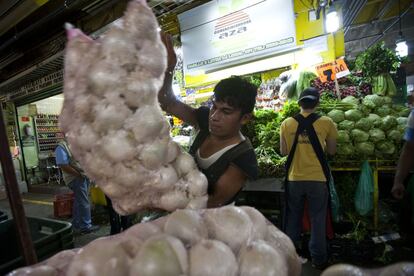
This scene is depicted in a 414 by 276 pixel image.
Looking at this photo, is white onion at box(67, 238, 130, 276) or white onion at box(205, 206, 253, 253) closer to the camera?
white onion at box(67, 238, 130, 276)

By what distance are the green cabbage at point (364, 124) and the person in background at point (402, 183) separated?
4.24 ft

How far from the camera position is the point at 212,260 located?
78cm

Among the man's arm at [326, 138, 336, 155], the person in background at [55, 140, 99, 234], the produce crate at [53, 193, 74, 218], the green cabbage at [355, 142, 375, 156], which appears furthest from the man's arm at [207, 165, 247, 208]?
the produce crate at [53, 193, 74, 218]

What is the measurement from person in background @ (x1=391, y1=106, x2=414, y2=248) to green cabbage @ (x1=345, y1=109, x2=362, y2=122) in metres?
1.43

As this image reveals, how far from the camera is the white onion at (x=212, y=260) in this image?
771 mm

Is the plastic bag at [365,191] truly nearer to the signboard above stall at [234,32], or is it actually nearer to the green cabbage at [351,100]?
the green cabbage at [351,100]

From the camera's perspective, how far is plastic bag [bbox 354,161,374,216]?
381 centimetres

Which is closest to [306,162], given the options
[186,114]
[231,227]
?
[186,114]

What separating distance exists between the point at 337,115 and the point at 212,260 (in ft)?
13.2

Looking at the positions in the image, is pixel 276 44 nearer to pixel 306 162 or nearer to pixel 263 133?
pixel 263 133

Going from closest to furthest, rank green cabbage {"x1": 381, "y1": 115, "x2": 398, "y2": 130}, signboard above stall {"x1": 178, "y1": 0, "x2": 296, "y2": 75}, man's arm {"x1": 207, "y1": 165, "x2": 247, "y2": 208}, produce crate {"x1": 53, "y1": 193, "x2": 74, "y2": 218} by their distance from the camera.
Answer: man's arm {"x1": 207, "y1": 165, "x2": 247, "y2": 208}
signboard above stall {"x1": 178, "y1": 0, "x2": 296, "y2": 75}
green cabbage {"x1": 381, "y1": 115, "x2": 398, "y2": 130}
produce crate {"x1": 53, "y1": 193, "x2": 74, "y2": 218}

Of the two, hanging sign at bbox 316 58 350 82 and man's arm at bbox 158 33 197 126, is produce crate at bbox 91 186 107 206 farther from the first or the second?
hanging sign at bbox 316 58 350 82

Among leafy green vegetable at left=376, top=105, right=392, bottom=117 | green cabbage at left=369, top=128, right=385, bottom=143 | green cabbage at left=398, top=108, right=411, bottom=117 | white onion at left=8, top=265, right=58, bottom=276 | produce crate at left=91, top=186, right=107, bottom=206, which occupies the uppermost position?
leafy green vegetable at left=376, top=105, right=392, bottom=117

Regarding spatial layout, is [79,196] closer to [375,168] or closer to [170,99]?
[170,99]
